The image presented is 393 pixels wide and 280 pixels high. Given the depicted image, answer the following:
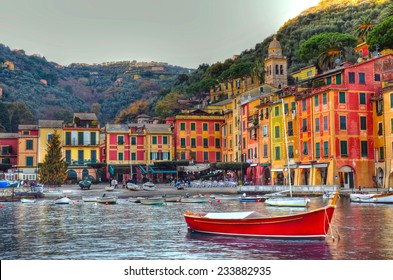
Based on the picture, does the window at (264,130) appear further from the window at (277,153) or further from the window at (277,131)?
the window at (277,153)

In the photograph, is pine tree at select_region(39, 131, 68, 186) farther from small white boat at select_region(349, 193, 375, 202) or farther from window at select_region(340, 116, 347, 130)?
small white boat at select_region(349, 193, 375, 202)

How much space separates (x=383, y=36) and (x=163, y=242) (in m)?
50.6

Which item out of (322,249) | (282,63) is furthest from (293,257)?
(282,63)

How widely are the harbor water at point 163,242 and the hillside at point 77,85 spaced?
3180cm

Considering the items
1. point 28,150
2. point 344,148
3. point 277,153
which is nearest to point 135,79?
point 28,150

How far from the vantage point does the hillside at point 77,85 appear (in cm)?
8094

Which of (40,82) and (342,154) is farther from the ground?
(40,82)

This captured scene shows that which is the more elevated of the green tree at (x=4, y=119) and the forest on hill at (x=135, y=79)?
the forest on hill at (x=135, y=79)

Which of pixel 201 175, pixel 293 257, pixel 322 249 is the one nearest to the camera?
pixel 293 257

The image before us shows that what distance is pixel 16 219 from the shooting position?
3397cm

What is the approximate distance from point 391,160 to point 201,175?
3126cm

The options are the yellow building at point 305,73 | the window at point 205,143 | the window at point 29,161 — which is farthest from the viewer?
the yellow building at point 305,73

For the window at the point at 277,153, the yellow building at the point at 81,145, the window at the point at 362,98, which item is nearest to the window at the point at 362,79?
the window at the point at 362,98

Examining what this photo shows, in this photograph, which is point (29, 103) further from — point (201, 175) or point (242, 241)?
point (242, 241)
